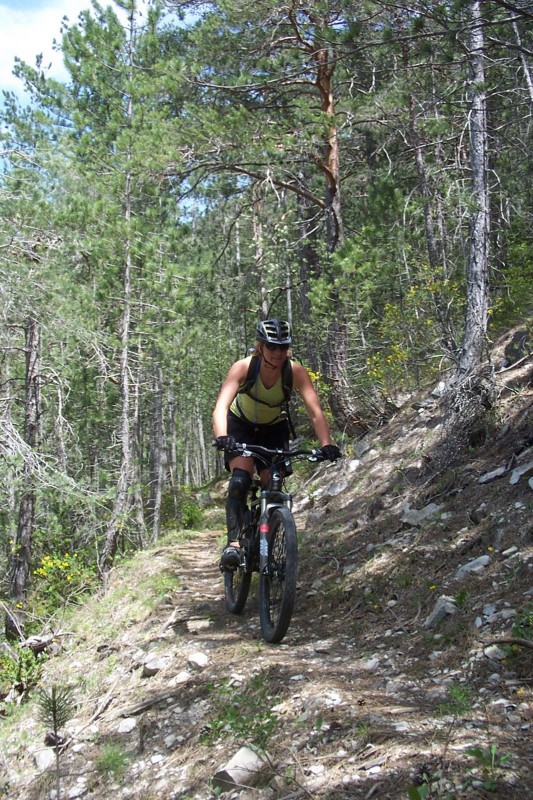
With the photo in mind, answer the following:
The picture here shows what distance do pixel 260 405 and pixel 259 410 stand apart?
0.05 m

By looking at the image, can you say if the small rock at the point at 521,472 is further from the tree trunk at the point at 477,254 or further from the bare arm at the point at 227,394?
the bare arm at the point at 227,394

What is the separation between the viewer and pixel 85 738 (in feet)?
13.0

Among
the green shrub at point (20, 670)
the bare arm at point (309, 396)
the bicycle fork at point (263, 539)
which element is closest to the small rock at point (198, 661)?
the bicycle fork at point (263, 539)

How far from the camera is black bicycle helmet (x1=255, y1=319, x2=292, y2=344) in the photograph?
4613 mm

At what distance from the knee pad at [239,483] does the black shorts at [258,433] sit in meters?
0.12

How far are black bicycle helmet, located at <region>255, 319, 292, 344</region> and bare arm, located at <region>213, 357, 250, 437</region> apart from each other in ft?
0.93

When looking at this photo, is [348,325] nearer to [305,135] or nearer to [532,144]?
[305,135]

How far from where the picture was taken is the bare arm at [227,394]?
4.65m

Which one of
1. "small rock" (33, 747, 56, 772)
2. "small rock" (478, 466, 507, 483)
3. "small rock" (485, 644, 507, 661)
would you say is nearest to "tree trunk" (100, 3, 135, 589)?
"small rock" (33, 747, 56, 772)

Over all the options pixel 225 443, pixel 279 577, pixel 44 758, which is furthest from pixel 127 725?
pixel 225 443

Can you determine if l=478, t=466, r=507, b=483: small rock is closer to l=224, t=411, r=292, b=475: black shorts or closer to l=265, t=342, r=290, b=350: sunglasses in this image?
l=224, t=411, r=292, b=475: black shorts

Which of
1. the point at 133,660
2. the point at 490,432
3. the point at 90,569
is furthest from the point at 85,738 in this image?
the point at 90,569

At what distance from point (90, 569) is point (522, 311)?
750cm

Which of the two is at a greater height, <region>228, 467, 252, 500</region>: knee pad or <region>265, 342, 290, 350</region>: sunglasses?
<region>265, 342, 290, 350</region>: sunglasses
